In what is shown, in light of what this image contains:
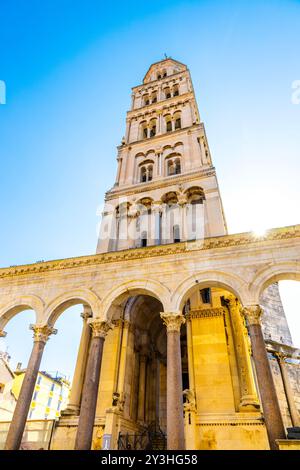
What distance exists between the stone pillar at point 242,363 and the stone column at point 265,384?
3.23 meters

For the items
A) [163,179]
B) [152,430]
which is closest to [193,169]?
[163,179]

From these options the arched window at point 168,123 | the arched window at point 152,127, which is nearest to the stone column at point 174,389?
the arched window at point 168,123

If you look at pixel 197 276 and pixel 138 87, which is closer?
pixel 197 276

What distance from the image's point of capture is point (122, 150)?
2636cm

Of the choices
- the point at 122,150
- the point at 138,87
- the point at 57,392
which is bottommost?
the point at 57,392

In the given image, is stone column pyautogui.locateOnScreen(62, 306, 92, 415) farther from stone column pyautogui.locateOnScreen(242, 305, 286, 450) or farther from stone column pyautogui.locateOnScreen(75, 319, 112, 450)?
stone column pyautogui.locateOnScreen(242, 305, 286, 450)

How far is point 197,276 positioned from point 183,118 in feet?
62.8

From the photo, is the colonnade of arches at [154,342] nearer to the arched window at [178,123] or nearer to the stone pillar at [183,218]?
the stone pillar at [183,218]

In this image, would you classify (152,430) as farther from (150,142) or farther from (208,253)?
(150,142)

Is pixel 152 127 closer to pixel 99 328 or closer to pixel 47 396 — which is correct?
pixel 99 328

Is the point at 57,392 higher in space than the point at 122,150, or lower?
lower

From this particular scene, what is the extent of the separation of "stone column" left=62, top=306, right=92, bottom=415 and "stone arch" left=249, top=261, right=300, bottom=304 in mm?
9294

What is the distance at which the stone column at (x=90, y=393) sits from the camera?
32.4 ft

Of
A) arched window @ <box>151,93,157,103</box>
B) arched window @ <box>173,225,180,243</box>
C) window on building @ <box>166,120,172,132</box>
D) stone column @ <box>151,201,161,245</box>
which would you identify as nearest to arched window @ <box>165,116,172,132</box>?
window on building @ <box>166,120,172,132</box>
